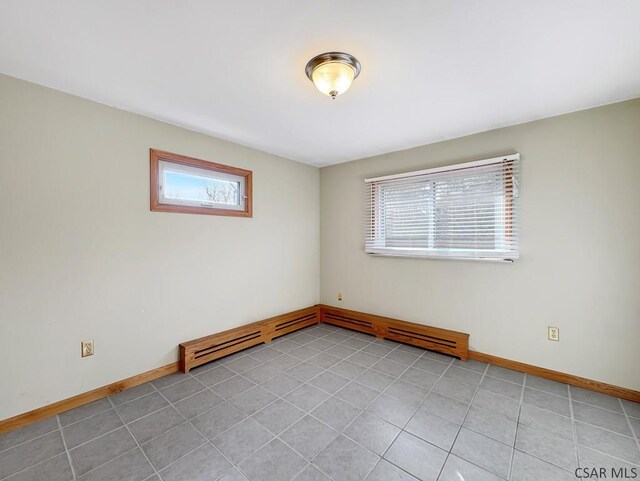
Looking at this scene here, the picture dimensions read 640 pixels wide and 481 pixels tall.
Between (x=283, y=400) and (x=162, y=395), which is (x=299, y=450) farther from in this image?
(x=162, y=395)

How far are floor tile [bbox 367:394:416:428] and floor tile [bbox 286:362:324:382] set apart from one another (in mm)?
653

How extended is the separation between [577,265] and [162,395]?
11.9 ft

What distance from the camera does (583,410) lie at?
6.71 feet

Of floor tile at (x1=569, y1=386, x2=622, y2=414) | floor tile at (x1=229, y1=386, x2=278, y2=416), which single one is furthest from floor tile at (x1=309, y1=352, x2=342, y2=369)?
floor tile at (x1=569, y1=386, x2=622, y2=414)

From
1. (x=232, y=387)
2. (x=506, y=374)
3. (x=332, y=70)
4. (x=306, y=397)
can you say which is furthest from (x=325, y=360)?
(x=332, y=70)

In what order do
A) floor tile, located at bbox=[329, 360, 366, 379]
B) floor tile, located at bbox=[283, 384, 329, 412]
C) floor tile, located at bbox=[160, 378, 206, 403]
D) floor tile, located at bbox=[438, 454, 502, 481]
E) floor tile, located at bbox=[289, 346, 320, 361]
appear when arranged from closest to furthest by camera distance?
floor tile, located at bbox=[438, 454, 502, 481] < floor tile, located at bbox=[283, 384, 329, 412] < floor tile, located at bbox=[160, 378, 206, 403] < floor tile, located at bbox=[329, 360, 366, 379] < floor tile, located at bbox=[289, 346, 320, 361]

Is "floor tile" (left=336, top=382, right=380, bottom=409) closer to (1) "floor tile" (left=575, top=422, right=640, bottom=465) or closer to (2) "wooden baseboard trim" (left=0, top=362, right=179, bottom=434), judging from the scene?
(1) "floor tile" (left=575, top=422, right=640, bottom=465)

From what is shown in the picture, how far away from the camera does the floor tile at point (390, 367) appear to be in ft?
8.68

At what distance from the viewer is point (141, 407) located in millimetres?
2100

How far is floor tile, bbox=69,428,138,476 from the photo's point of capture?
1.57 metres

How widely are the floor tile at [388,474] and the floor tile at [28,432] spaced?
2099mm

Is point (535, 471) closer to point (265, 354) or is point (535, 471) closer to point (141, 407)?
point (265, 354)

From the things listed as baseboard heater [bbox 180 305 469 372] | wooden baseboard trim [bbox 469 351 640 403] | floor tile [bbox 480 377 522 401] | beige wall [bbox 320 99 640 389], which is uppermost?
beige wall [bbox 320 99 640 389]

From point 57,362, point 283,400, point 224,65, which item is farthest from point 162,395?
point 224,65
